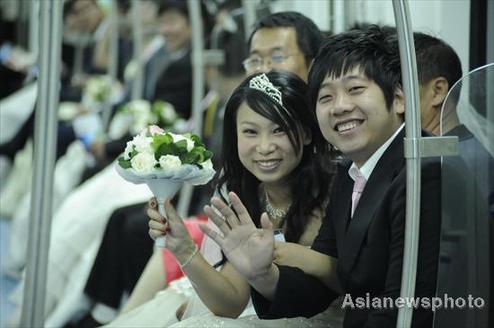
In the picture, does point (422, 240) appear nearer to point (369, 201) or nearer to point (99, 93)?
point (369, 201)

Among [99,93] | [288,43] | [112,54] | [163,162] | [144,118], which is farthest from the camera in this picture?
[112,54]

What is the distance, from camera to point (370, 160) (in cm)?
216

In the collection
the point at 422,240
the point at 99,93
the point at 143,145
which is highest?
the point at 143,145

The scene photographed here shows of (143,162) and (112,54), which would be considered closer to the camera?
(143,162)

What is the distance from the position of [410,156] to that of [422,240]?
216mm

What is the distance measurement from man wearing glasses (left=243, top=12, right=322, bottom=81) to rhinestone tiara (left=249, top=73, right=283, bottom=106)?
522mm

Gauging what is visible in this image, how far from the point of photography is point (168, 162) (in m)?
2.02

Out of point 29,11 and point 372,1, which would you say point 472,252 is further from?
point 29,11

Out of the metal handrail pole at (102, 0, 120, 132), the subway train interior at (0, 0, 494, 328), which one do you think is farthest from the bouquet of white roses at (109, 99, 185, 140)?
the subway train interior at (0, 0, 494, 328)

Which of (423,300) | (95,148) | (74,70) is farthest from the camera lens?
(74,70)

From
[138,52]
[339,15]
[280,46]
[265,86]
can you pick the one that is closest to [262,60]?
[280,46]

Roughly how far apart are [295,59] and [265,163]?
Answer: 69cm

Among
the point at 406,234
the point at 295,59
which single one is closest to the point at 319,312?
the point at 406,234

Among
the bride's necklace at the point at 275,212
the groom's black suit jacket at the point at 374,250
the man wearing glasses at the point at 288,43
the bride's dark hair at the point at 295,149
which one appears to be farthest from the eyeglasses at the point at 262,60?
the groom's black suit jacket at the point at 374,250
